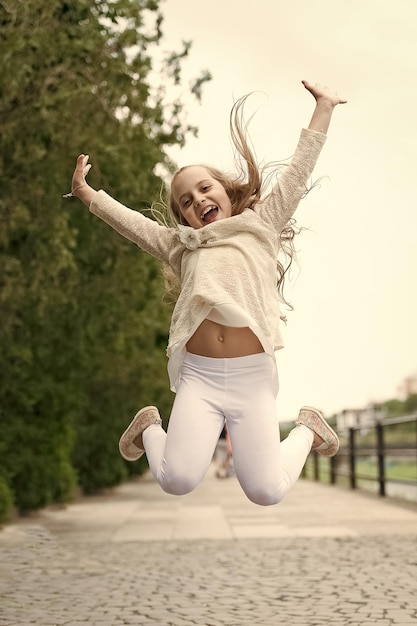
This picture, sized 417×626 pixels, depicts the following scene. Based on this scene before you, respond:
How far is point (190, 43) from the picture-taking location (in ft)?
37.5

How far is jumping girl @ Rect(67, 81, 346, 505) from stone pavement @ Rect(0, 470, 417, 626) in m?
1.89

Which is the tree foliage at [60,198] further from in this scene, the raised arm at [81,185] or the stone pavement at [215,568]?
the raised arm at [81,185]

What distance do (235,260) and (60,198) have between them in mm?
6632

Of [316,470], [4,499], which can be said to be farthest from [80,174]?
[316,470]

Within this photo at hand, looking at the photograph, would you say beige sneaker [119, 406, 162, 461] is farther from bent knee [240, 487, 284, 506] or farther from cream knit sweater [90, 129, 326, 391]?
bent knee [240, 487, 284, 506]

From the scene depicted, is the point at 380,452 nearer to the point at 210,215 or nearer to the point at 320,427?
the point at 320,427

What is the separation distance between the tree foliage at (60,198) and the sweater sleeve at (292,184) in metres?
4.20

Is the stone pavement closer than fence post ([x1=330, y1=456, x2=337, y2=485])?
Yes

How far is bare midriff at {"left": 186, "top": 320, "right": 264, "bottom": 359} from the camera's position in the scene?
5070 mm

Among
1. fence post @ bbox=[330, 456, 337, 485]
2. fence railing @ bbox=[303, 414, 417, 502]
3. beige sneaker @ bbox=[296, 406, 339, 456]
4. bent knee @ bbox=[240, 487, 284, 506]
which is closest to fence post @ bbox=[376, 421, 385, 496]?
fence railing @ bbox=[303, 414, 417, 502]

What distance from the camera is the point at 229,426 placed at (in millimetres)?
5027

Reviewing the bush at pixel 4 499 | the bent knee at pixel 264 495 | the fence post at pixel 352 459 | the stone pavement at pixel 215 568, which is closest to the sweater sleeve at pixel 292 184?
the bent knee at pixel 264 495

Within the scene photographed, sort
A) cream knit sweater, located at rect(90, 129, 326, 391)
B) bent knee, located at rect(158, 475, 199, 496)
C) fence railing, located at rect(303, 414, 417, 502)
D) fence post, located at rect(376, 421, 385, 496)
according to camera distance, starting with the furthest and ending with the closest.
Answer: fence post, located at rect(376, 421, 385, 496) → fence railing, located at rect(303, 414, 417, 502) → cream knit sweater, located at rect(90, 129, 326, 391) → bent knee, located at rect(158, 475, 199, 496)

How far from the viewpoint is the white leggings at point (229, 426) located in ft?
16.1
